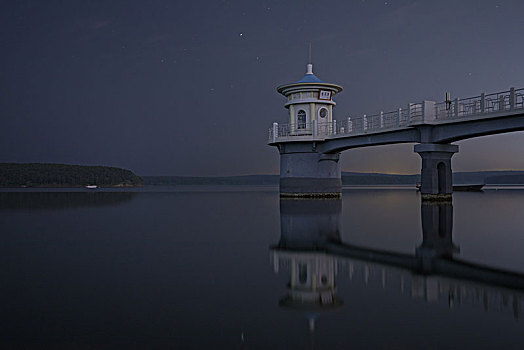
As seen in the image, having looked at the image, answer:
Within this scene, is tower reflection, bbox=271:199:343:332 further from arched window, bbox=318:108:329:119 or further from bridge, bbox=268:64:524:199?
arched window, bbox=318:108:329:119

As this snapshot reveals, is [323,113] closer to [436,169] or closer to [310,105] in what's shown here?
[310,105]

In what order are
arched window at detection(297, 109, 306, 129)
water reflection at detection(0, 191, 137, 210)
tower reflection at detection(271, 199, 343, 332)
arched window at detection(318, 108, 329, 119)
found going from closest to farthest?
tower reflection at detection(271, 199, 343, 332) → water reflection at detection(0, 191, 137, 210) → arched window at detection(318, 108, 329, 119) → arched window at detection(297, 109, 306, 129)

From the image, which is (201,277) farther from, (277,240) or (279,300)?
(277,240)

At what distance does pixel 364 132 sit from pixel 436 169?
5.27 m

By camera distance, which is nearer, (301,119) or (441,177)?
(441,177)

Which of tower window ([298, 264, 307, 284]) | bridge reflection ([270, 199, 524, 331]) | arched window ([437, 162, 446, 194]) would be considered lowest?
tower window ([298, 264, 307, 284])

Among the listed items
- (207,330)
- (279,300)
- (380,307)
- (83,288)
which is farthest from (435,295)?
(83,288)

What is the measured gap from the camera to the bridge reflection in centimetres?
604

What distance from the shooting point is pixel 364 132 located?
2845cm

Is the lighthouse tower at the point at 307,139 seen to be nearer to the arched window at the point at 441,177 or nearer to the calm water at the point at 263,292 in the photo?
the arched window at the point at 441,177

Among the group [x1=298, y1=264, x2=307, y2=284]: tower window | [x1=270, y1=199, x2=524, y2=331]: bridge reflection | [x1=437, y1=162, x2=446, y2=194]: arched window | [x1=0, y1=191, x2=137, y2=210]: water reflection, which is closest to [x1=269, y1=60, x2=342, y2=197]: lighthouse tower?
[x1=437, y1=162, x2=446, y2=194]: arched window

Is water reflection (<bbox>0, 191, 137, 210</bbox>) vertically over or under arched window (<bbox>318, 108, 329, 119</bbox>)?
under

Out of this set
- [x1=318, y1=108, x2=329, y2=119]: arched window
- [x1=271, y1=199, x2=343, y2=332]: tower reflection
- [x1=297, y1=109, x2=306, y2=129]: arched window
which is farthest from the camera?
[x1=297, y1=109, x2=306, y2=129]: arched window

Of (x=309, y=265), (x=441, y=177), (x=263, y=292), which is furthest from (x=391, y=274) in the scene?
(x=441, y=177)
